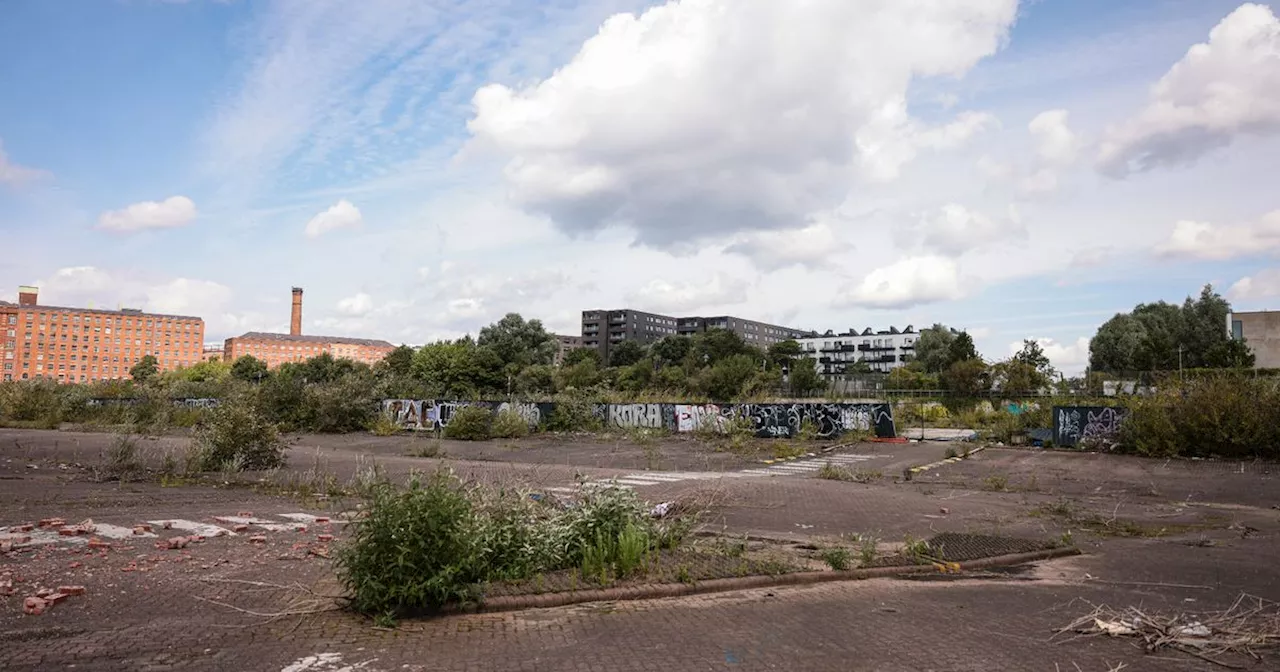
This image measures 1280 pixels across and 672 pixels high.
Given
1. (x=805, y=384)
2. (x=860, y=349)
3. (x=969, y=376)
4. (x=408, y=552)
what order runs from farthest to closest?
(x=860, y=349)
(x=805, y=384)
(x=969, y=376)
(x=408, y=552)

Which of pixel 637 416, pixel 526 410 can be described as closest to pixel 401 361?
pixel 526 410

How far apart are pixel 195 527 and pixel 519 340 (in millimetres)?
79822

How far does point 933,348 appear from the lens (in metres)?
105

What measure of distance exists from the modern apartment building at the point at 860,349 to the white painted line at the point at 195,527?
151973 millimetres

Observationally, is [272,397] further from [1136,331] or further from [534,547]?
[1136,331]

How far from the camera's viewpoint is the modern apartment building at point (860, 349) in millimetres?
162038

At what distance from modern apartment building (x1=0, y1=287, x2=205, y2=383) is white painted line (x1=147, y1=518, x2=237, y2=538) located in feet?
570

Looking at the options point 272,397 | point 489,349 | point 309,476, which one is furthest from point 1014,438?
point 489,349

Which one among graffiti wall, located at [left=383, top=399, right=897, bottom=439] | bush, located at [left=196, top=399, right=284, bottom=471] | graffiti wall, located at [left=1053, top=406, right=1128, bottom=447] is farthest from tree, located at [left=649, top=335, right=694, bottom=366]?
bush, located at [left=196, top=399, right=284, bottom=471]

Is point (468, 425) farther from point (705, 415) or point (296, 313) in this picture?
point (296, 313)

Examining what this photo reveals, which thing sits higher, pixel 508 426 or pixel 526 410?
pixel 526 410

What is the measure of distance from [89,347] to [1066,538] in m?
207

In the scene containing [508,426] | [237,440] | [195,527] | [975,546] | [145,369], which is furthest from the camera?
[145,369]

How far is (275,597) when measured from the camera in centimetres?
729
